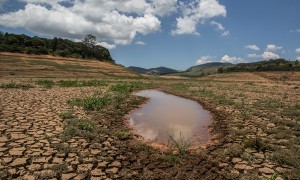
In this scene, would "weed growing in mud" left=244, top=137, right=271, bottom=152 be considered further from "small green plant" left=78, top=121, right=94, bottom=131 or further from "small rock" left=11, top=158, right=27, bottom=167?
"small rock" left=11, top=158, right=27, bottom=167

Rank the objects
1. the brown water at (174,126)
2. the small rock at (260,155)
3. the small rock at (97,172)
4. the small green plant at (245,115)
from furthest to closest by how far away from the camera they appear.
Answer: the small green plant at (245,115) < the brown water at (174,126) < the small rock at (260,155) < the small rock at (97,172)

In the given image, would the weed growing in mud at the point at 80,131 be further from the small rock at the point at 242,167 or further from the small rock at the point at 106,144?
the small rock at the point at 242,167

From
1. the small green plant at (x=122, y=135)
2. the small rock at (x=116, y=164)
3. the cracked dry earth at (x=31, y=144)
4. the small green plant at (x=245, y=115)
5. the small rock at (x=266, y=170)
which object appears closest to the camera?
the cracked dry earth at (x=31, y=144)

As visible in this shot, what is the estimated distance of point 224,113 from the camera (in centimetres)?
1205

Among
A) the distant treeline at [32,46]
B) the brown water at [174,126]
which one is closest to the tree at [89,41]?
the distant treeline at [32,46]

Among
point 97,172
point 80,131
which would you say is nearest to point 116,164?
point 97,172

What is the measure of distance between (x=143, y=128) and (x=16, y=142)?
4.23m

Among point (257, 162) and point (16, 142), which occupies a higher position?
point (257, 162)

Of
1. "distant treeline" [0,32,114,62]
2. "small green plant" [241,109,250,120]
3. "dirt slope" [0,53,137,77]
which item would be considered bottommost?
"dirt slope" [0,53,137,77]

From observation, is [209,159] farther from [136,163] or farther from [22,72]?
[22,72]

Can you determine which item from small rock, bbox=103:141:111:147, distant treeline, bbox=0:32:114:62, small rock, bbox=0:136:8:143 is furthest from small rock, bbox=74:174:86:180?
distant treeline, bbox=0:32:114:62

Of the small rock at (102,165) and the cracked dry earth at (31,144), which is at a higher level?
the small rock at (102,165)

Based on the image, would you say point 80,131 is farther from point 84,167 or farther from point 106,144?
point 84,167

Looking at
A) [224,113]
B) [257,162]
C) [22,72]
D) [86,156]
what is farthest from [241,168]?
[22,72]
